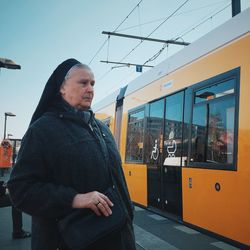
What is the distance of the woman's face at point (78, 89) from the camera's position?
1.88 meters

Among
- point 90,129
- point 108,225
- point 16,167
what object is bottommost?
point 108,225

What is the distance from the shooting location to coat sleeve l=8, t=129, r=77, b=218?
159 centimetres

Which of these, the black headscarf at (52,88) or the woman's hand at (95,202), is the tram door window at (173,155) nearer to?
the black headscarf at (52,88)

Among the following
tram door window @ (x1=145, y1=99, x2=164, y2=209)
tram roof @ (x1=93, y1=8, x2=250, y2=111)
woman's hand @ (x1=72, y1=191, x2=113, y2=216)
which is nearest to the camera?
woman's hand @ (x1=72, y1=191, x2=113, y2=216)

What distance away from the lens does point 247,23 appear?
4422 millimetres

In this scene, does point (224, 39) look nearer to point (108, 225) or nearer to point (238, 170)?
point (238, 170)

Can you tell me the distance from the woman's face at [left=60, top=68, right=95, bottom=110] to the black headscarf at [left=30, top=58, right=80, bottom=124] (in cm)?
Answer: 4

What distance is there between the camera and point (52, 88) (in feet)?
6.26

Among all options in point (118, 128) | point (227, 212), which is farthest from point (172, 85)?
point (118, 128)

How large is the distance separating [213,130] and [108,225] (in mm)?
3757

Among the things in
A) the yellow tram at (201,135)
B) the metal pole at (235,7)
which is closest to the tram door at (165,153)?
the yellow tram at (201,135)

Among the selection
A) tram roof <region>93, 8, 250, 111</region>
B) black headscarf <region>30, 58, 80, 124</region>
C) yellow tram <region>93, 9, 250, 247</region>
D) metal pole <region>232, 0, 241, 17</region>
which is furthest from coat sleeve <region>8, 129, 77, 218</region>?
metal pole <region>232, 0, 241, 17</region>

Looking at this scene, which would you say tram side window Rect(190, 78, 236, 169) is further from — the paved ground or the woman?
the woman

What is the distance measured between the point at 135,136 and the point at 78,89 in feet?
20.8
